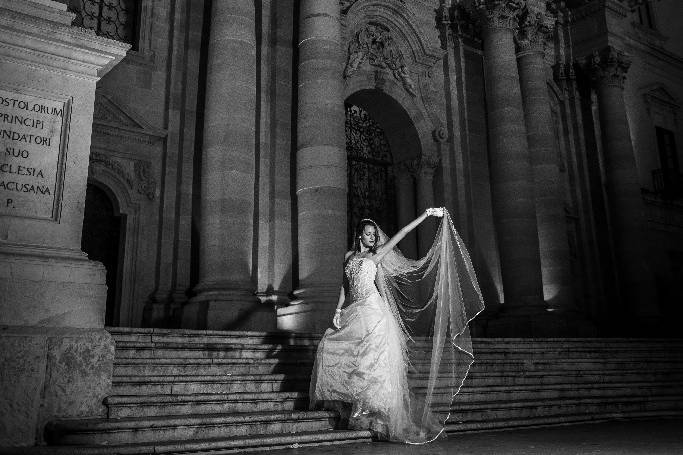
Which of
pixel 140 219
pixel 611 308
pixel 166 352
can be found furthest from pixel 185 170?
pixel 611 308

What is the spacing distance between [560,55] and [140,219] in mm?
16731

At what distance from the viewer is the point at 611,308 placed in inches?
833

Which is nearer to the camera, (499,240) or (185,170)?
(185,170)

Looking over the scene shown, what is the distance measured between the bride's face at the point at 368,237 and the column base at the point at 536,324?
10171 millimetres

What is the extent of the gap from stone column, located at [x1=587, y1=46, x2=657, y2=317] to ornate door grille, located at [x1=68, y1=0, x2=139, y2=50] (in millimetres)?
15753

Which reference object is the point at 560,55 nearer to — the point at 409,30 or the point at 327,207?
the point at 409,30

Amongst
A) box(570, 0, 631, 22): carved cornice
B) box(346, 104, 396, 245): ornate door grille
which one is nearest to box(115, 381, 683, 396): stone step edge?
box(346, 104, 396, 245): ornate door grille

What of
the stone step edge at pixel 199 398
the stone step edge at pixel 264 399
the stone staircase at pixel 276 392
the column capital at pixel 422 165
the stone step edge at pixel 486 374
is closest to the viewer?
the stone staircase at pixel 276 392

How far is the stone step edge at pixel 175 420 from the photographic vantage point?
5.26 m

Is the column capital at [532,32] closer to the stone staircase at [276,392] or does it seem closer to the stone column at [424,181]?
the stone column at [424,181]

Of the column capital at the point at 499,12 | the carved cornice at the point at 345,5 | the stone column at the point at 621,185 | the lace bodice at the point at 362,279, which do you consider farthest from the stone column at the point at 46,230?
the stone column at the point at 621,185

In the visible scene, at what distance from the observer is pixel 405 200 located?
18375mm

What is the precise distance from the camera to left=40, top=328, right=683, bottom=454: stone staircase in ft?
18.7

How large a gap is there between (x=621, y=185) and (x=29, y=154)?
20.0 meters
